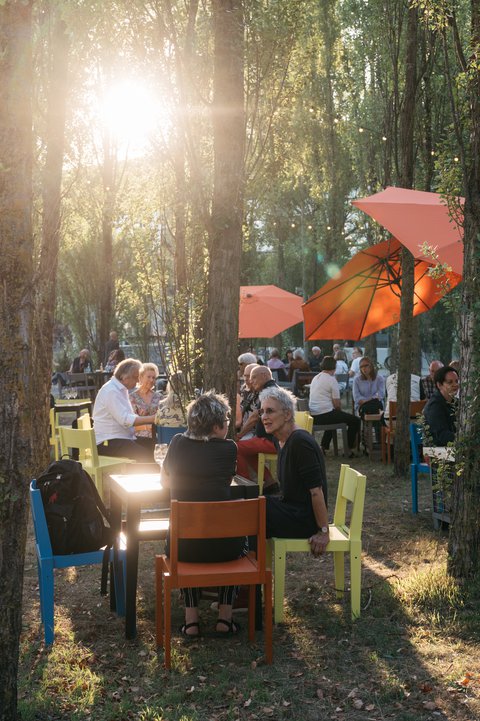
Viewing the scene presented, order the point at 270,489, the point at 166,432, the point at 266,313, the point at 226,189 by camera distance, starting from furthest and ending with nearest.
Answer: the point at 266,313 → the point at 166,432 → the point at 226,189 → the point at 270,489

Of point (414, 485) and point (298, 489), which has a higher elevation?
point (298, 489)

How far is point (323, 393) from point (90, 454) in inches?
195

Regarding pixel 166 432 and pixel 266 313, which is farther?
pixel 266 313

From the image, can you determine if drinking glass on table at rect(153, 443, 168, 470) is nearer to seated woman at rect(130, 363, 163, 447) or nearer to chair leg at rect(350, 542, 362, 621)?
chair leg at rect(350, 542, 362, 621)

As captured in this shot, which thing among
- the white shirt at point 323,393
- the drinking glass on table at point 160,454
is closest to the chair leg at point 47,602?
the drinking glass on table at point 160,454

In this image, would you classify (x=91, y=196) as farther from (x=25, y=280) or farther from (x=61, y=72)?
(x=25, y=280)

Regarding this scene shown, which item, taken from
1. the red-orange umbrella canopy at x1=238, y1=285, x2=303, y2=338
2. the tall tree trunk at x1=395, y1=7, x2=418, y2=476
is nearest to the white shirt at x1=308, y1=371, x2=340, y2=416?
the tall tree trunk at x1=395, y1=7, x2=418, y2=476

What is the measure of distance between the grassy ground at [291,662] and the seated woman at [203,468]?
0.60 feet

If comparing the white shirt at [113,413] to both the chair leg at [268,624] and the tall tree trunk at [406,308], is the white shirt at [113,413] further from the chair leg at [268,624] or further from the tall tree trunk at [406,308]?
the chair leg at [268,624]

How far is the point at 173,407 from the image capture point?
985 centimetres

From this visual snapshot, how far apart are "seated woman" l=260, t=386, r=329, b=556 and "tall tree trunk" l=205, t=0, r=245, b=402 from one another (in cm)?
283

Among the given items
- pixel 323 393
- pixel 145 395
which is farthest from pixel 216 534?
pixel 323 393

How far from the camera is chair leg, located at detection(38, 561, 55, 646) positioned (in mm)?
5449

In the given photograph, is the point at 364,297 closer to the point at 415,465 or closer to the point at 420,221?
the point at 420,221
